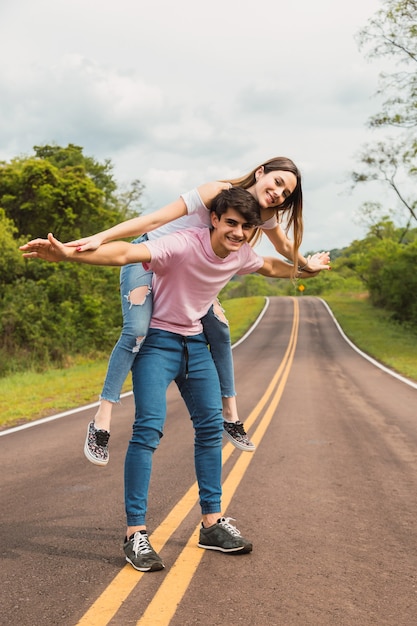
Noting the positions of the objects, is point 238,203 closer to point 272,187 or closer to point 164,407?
point 272,187

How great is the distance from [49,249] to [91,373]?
1717 cm

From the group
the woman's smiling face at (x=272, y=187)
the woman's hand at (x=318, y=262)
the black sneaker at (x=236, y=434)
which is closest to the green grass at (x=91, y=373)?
the black sneaker at (x=236, y=434)

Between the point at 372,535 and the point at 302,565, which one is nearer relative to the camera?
the point at 302,565

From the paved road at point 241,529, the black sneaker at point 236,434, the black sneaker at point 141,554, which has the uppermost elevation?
the black sneaker at point 236,434

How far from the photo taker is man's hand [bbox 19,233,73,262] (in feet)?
10.4

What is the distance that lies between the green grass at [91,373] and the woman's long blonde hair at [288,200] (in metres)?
7.82

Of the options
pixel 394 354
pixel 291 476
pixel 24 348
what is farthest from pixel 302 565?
pixel 394 354

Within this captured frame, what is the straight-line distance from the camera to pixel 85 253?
10.6 ft

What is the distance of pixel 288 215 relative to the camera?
4172 millimetres

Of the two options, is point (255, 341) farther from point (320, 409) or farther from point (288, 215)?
point (288, 215)

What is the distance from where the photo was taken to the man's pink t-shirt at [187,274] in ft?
12.0

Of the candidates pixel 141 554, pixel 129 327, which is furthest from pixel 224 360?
pixel 141 554

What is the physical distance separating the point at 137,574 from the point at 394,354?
26.3 metres

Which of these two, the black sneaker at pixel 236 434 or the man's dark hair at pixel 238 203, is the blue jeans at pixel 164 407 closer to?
the black sneaker at pixel 236 434
